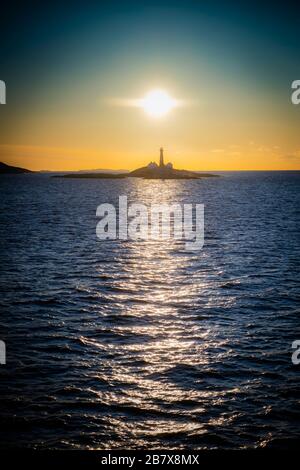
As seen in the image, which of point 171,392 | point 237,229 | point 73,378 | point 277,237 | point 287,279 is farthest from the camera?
point 237,229

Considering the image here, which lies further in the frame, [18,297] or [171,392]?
[18,297]

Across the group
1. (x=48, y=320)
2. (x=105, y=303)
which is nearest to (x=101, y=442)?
(x=48, y=320)

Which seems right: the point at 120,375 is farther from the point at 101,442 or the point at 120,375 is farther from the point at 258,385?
the point at 258,385

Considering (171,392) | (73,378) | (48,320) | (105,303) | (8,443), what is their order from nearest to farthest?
(8,443)
(171,392)
(73,378)
(48,320)
(105,303)

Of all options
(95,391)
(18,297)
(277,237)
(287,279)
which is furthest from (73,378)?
(277,237)

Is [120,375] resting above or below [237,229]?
below

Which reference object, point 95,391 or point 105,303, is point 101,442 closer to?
point 95,391
